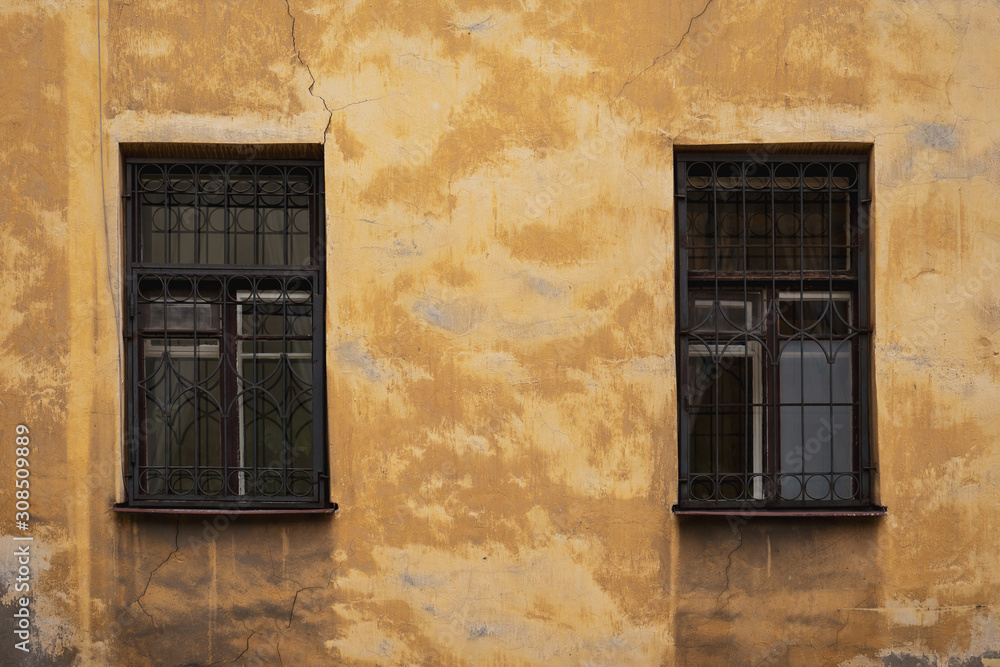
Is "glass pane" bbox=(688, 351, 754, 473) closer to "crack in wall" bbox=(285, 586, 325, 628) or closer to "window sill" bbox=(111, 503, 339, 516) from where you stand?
"window sill" bbox=(111, 503, 339, 516)

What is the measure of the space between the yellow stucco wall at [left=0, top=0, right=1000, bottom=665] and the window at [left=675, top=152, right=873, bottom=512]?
152 millimetres

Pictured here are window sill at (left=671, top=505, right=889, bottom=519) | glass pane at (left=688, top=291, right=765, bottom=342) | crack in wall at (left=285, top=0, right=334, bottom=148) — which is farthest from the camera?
glass pane at (left=688, top=291, right=765, bottom=342)

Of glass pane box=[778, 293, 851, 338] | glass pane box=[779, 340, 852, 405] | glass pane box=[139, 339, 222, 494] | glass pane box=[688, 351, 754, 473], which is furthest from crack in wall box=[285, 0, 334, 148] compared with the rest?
glass pane box=[779, 340, 852, 405]

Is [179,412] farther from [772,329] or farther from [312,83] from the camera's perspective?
[772,329]

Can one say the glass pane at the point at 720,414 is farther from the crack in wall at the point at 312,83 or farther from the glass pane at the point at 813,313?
the crack in wall at the point at 312,83

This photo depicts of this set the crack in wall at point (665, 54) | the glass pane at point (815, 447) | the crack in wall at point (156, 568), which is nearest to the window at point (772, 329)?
the glass pane at point (815, 447)

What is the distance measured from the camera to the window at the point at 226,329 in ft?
12.9

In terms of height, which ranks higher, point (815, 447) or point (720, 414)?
point (720, 414)

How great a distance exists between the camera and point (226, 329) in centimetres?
398

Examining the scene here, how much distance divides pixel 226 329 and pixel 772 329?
9.90 feet

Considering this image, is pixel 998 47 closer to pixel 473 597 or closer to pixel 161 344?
pixel 473 597

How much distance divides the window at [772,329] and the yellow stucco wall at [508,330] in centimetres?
15

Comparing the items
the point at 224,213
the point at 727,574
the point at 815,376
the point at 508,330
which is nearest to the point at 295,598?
the point at 508,330

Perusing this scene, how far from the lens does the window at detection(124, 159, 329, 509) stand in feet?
12.9
